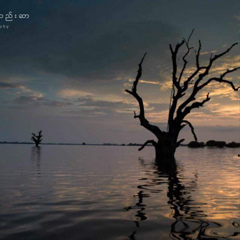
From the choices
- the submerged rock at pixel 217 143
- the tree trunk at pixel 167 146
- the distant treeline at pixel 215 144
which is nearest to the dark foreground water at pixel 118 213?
the tree trunk at pixel 167 146

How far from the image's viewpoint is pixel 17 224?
422 centimetres

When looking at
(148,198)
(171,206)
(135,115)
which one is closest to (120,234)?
(171,206)

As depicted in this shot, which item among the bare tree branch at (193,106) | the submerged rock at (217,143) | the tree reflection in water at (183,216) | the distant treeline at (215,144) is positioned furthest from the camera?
the submerged rock at (217,143)

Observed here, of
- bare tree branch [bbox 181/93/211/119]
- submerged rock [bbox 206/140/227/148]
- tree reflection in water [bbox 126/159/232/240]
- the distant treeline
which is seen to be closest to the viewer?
tree reflection in water [bbox 126/159/232/240]

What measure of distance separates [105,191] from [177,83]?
1645 cm

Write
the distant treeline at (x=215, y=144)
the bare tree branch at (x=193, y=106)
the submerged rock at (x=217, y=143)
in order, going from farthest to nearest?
the submerged rock at (x=217, y=143) < the distant treeline at (x=215, y=144) < the bare tree branch at (x=193, y=106)

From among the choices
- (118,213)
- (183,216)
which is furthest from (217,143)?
(118,213)

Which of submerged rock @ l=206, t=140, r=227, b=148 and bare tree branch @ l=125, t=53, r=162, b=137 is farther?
submerged rock @ l=206, t=140, r=227, b=148

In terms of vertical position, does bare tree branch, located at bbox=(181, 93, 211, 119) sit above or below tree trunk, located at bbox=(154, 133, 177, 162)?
above

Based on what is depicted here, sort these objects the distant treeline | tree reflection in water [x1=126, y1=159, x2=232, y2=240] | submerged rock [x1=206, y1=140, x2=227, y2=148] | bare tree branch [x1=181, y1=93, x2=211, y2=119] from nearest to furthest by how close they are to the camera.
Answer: tree reflection in water [x1=126, y1=159, x2=232, y2=240], bare tree branch [x1=181, y1=93, x2=211, y2=119], the distant treeline, submerged rock [x1=206, y1=140, x2=227, y2=148]

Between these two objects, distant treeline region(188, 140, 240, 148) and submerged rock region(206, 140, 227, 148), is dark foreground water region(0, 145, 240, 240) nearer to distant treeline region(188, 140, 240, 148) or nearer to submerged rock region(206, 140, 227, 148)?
distant treeline region(188, 140, 240, 148)

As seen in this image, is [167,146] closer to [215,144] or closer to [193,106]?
[193,106]

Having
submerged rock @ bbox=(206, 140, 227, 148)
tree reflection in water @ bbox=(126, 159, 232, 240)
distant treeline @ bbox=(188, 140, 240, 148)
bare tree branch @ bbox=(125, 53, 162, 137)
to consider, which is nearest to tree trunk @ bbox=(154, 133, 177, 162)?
bare tree branch @ bbox=(125, 53, 162, 137)

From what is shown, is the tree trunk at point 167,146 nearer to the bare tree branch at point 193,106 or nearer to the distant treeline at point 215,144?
the bare tree branch at point 193,106
